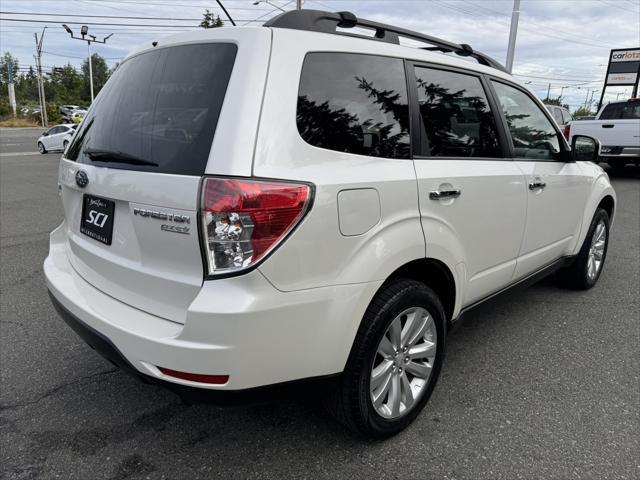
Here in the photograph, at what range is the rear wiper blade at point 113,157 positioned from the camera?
2.00 metres

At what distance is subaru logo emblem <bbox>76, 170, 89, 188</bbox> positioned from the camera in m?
2.26

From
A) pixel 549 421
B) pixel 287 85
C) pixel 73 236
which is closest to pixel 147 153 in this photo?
pixel 287 85

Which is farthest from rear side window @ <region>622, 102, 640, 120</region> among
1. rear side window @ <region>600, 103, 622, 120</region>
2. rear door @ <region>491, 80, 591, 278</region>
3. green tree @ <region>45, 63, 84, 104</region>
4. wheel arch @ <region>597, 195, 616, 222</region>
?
green tree @ <region>45, 63, 84, 104</region>

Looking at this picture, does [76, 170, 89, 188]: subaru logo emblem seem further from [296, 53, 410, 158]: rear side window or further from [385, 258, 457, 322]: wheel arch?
[385, 258, 457, 322]: wheel arch

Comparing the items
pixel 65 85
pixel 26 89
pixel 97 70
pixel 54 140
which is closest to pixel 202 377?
pixel 54 140

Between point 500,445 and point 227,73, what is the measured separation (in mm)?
2037

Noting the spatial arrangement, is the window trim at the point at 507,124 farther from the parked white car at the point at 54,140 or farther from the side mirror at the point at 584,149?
the parked white car at the point at 54,140

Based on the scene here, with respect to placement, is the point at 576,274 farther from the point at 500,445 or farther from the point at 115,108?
the point at 115,108

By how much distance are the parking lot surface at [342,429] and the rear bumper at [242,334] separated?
56cm

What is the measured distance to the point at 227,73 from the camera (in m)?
1.88

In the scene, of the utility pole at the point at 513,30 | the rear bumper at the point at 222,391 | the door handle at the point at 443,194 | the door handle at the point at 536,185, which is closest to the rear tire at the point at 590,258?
the door handle at the point at 536,185

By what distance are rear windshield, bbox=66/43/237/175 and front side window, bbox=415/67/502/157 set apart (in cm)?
103

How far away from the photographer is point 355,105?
2125 millimetres

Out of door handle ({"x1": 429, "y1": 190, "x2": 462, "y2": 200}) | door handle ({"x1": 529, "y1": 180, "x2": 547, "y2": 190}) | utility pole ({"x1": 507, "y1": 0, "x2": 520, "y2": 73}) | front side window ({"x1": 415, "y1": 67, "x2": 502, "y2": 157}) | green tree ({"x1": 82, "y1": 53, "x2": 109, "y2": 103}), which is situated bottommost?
green tree ({"x1": 82, "y1": 53, "x2": 109, "y2": 103})
